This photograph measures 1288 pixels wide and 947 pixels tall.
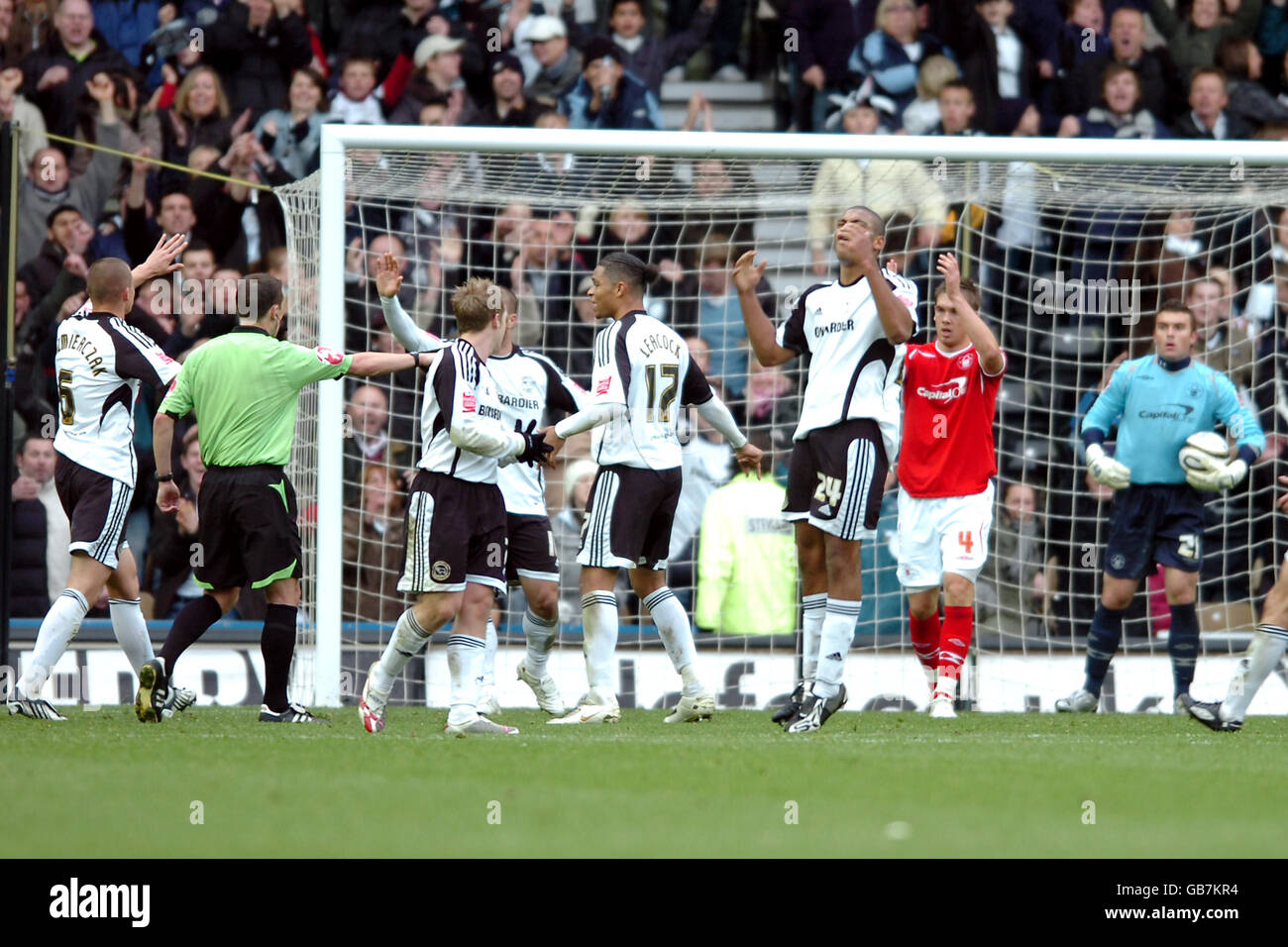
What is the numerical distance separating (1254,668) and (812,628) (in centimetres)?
197

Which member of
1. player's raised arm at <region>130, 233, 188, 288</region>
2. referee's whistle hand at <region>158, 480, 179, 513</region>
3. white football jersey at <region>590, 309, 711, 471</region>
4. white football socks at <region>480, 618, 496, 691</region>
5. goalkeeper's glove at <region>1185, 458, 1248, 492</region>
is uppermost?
player's raised arm at <region>130, 233, 188, 288</region>

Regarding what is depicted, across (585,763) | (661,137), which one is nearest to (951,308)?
(661,137)

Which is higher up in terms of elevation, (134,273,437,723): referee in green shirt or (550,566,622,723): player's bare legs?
(134,273,437,723): referee in green shirt

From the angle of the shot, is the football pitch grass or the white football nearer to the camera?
the football pitch grass

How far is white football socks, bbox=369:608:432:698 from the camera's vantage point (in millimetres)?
7316

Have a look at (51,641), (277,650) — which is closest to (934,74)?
(277,650)

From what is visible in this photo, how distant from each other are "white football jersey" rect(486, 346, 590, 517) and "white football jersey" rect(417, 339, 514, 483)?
943 millimetres

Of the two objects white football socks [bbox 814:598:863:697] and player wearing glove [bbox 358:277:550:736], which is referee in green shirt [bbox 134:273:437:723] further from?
white football socks [bbox 814:598:863:697]

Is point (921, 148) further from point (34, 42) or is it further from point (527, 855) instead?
point (34, 42)

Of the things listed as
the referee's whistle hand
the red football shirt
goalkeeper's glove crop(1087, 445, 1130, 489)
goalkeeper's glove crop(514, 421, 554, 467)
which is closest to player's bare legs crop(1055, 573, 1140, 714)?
goalkeeper's glove crop(1087, 445, 1130, 489)

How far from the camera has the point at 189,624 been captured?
8102mm

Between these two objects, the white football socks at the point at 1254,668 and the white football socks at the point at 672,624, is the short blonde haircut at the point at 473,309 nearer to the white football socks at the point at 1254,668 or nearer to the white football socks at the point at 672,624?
the white football socks at the point at 672,624

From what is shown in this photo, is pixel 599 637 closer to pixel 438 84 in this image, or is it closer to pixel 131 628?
pixel 131 628

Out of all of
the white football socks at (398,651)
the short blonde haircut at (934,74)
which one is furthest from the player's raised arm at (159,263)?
the short blonde haircut at (934,74)
